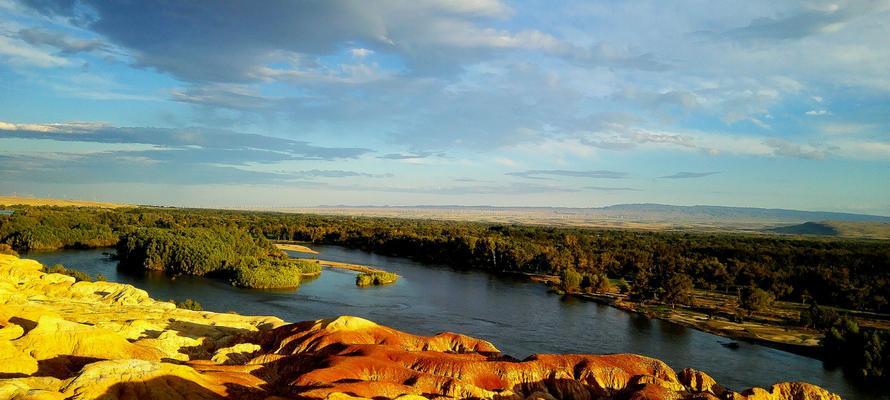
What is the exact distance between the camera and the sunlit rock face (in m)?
19.2

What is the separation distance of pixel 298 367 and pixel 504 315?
36906 mm

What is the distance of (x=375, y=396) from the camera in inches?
843

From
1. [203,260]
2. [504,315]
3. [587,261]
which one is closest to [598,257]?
[587,261]

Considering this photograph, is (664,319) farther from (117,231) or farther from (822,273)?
(117,231)

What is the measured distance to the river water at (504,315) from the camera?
44.5m

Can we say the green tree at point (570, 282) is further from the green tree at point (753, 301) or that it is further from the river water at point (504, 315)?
the green tree at point (753, 301)

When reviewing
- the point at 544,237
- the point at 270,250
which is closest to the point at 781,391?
the point at 270,250

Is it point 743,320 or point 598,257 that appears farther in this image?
point 598,257

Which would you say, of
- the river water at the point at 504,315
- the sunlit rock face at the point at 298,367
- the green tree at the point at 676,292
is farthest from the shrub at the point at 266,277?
the green tree at the point at 676,292

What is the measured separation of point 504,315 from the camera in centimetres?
5950

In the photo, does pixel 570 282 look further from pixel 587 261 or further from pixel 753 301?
pixel 753 301

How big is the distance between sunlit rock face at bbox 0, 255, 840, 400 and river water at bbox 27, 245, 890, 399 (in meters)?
15.9

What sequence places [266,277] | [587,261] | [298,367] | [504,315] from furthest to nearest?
[587,261], [266,277], [504,315], [298,367]

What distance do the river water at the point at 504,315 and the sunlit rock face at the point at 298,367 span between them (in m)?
15.9
